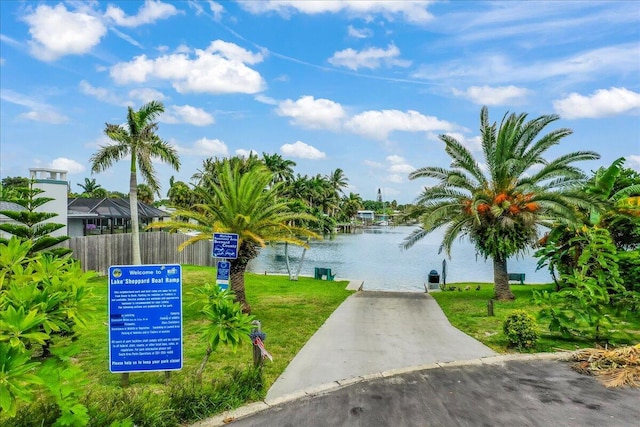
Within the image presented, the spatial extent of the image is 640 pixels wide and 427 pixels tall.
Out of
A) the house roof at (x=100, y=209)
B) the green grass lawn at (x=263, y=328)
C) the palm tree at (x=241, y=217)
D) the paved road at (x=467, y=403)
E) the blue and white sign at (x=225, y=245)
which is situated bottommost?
the paved road at (x=467, y=403)

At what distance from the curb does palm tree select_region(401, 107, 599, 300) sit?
261 inches

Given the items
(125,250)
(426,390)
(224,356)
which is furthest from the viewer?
A: (125,250)

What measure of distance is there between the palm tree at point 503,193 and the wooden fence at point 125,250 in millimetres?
14446

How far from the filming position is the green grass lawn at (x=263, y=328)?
734 cm

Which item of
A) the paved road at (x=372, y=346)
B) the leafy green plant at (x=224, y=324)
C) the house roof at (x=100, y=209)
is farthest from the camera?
the house roof at (x=100, y=209)

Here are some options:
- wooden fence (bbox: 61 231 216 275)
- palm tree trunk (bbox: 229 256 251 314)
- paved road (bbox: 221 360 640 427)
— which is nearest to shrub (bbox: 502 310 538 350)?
paved road (bbox: 221 360 640 427)

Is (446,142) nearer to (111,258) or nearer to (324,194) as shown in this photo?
(111,258)

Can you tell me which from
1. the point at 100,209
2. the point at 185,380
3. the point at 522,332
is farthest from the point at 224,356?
the point at 100,209

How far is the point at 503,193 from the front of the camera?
15.4m

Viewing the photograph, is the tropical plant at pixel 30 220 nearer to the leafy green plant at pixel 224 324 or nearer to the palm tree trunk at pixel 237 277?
the palm tree trunk at pixel 237 277

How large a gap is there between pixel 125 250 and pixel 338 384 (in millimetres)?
17543

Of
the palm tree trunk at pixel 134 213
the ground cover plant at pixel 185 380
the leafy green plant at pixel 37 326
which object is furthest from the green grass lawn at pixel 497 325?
the palm tree trunk at pixel 134 213

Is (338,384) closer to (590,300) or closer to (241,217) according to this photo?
(241,217)

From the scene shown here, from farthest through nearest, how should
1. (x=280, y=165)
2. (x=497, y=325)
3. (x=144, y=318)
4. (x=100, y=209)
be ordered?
1. (x=280, y=165)
2. (x=100, y=209)
3. (x=497, y=325)
4. (x=144, y=318)
